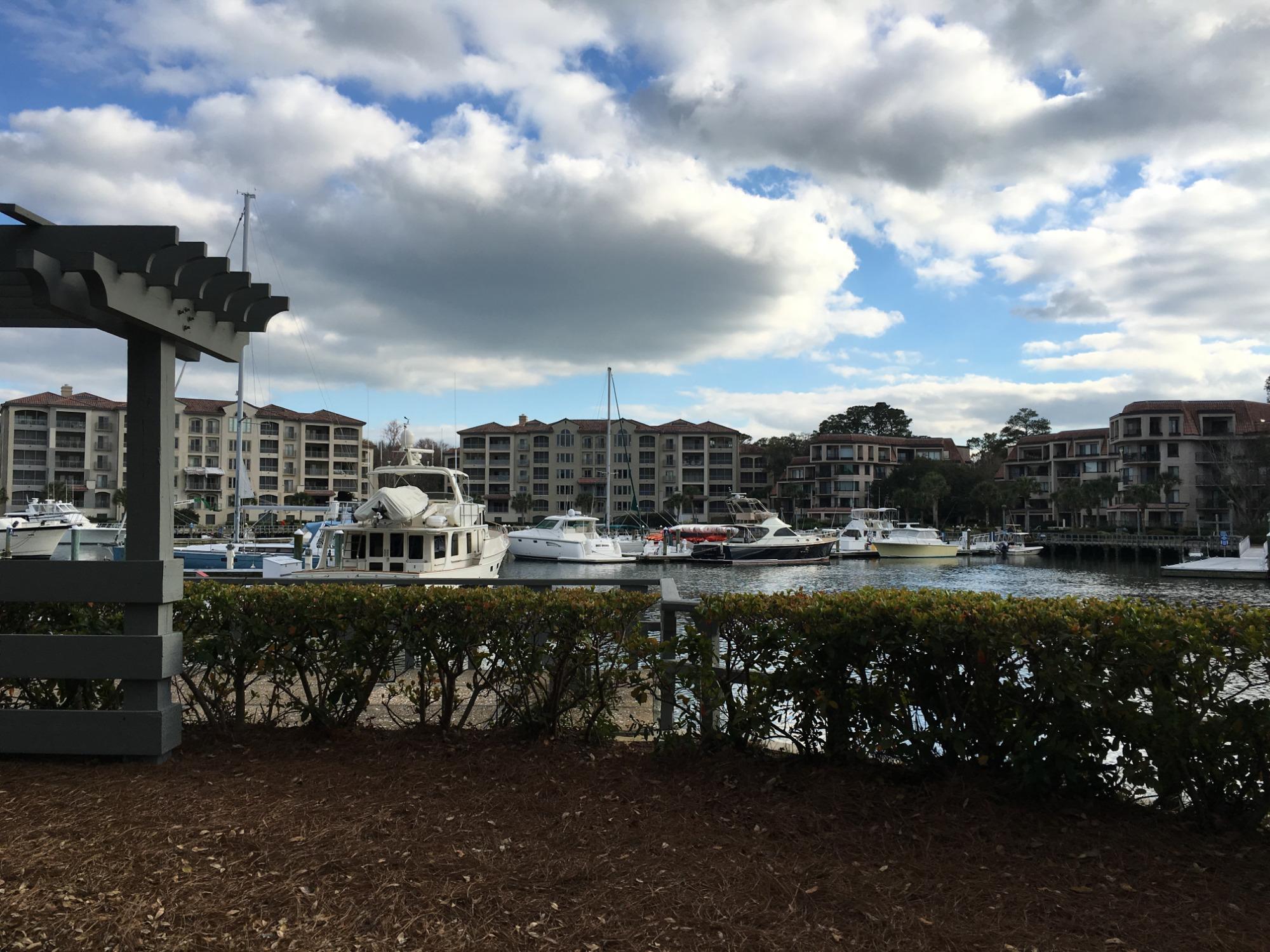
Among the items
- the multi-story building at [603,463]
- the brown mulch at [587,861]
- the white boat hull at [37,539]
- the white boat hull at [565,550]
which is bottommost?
the white boat hull at [565,550]

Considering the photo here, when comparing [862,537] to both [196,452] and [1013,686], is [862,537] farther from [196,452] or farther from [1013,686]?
[196,452]

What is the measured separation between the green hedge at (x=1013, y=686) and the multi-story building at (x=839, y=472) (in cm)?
9420

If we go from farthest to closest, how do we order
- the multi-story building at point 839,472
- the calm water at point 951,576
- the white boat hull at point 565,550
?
the multi-story building at point 839,472, the white boat hull at point 565,550, the calm water at point 951,576

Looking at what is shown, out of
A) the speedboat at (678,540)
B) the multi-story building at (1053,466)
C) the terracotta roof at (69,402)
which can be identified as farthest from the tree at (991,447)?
the terracotta roof at (69,402)

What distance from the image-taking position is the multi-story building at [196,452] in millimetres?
90438

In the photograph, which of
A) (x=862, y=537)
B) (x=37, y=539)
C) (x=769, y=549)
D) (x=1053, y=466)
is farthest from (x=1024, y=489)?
(x=37, y=539)

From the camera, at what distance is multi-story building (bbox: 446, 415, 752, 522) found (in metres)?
105

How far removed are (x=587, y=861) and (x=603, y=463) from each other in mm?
103281

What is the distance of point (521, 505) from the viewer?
104m

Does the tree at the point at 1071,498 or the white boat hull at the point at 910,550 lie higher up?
the tree at the point at 1071,498

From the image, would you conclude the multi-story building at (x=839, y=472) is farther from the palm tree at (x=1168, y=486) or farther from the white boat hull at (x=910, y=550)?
the white boat hull at (x=910, y=550)

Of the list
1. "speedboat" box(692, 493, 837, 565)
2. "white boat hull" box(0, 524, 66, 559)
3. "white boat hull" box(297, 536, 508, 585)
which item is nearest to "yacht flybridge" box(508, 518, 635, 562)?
"speedboat" box(692, 493, 837, 565)

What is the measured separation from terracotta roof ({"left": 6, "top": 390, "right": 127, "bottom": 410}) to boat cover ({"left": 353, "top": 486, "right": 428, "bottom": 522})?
87162 mm

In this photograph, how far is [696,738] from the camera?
4734 millimetres
